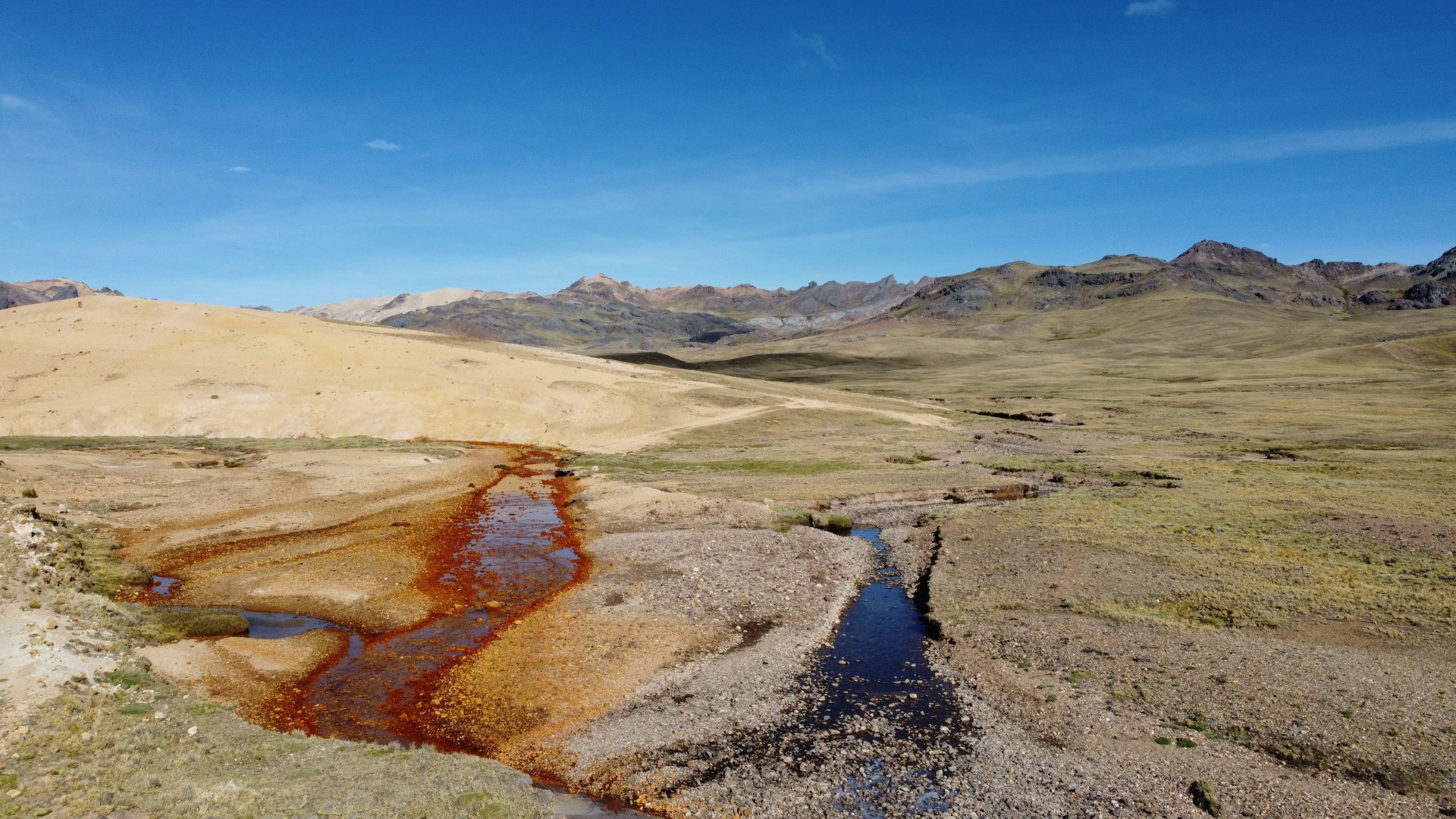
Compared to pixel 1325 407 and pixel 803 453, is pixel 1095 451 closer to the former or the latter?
pixel 803 453

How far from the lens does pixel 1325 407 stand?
358 feet

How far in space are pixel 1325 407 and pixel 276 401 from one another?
139 metres

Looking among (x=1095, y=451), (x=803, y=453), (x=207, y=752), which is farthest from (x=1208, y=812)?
(x=1095, y=451)

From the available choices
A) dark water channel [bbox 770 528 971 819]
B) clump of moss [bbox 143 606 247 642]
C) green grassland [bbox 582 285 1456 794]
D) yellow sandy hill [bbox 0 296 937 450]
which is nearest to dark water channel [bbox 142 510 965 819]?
dark water channel [bbox 770 528 971 819]

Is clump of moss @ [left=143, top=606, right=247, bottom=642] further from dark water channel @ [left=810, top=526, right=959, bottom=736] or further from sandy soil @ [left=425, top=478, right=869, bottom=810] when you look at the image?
dark water channel @ [left=810, top=526, right=959, bottom=736]

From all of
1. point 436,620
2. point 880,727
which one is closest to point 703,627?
point 880,727

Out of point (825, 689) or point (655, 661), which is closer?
point (825, 689)

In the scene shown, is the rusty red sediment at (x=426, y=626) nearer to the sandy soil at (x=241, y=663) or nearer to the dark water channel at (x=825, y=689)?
the dark water channel at (x=825, y=689)

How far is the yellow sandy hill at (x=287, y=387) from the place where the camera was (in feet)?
245

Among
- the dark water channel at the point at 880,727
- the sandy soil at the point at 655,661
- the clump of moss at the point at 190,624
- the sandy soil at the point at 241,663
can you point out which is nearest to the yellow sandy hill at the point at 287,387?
the sandy soil at the point at 655,661

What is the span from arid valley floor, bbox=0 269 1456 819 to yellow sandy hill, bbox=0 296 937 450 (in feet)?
4.77

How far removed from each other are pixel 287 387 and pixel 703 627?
73.9 m

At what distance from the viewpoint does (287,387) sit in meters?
84.4

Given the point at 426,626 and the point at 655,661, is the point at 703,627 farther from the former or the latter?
the point at 426,626
